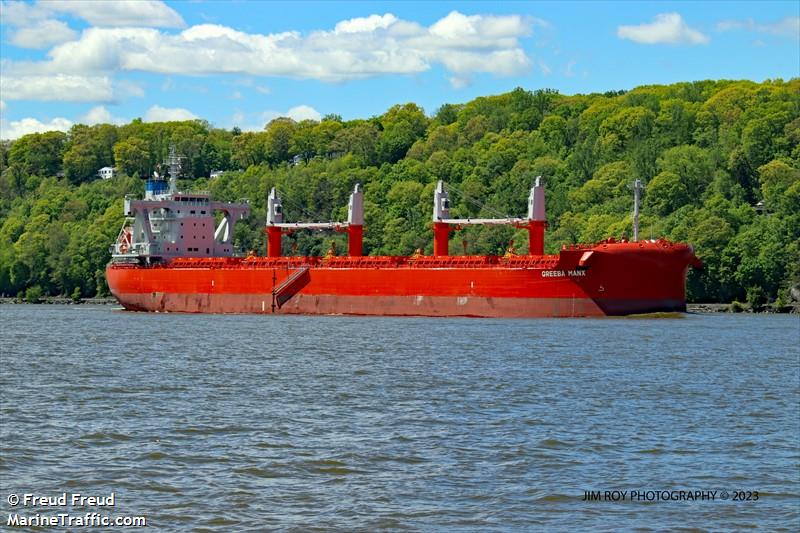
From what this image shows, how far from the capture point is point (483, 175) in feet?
374

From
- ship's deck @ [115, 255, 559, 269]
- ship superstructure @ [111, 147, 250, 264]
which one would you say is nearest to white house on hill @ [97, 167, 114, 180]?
ship superstructure @ [111, 147, 250, 264]

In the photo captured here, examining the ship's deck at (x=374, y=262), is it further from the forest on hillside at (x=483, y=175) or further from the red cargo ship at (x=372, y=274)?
the forest on hillside at (x=483, y=175)

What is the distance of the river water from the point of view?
53.3 feet

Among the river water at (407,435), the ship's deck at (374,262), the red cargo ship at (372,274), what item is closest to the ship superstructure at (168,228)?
the red cargo ship at (372,274)

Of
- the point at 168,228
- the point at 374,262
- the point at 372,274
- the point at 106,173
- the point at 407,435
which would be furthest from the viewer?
the point at 106,173

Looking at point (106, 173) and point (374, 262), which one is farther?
point (106, 173)

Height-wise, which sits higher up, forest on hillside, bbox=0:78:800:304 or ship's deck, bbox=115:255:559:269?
forest on hillside, bbox=0:78:800:304

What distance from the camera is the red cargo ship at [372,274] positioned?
53812mm

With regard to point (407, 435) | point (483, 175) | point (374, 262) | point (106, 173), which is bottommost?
point (407, 435)

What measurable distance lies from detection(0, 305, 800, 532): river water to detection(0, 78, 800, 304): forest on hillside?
42.7 metres

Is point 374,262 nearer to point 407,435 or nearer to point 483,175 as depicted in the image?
point 407,435

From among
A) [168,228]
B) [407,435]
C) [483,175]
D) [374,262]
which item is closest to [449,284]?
[374,262]

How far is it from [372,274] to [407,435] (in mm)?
38323

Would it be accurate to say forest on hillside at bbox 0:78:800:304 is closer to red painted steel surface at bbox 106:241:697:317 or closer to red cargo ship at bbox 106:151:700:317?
red cargo ship at bbox 106:151:700:317
